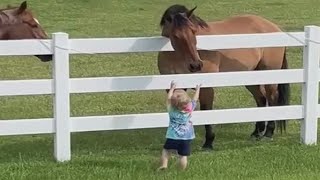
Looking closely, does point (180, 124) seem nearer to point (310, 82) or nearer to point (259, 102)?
point (310, 82)

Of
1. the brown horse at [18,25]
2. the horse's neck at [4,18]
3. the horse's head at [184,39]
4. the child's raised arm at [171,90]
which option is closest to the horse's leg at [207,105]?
the horse's head at [184,39]

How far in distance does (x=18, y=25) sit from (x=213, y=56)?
8.26ft

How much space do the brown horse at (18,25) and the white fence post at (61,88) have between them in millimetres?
1267

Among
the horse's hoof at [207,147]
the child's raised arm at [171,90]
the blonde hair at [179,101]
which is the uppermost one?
the child's raised arm at [171,90]

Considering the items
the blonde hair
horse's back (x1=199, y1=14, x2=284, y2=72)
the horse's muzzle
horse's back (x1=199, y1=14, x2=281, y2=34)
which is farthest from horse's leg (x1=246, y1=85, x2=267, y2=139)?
the blonde hair

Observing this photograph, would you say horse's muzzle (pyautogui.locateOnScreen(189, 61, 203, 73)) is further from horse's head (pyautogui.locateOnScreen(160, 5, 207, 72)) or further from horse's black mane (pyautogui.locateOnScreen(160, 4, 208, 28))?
horse's black mane (pyautogui.locateOnScreen(160, 4, 208, 28))

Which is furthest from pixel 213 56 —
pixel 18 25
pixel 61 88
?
pixel 18 25

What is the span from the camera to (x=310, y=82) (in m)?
9.38

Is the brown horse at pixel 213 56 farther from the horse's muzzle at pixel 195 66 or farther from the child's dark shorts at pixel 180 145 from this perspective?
the child's dark shorts at pixel 180 145

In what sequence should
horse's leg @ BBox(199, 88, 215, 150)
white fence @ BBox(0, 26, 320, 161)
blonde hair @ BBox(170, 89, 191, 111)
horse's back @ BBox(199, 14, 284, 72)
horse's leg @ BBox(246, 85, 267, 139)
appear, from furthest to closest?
horse's leg @ BBox(246, 85, 267, 139)
horse's back @ BBox(199, 14, 284, 72)
horse's leg @ BBox(199, 88, 215, 150)
white fence @ BBox(0, 26, 320, 161)
blonde hair @ BBox(170, 89, 191, 111)

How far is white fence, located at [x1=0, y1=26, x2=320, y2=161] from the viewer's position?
8.34 meters

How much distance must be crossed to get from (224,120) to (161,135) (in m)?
1.76

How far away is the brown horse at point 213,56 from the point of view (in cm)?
877

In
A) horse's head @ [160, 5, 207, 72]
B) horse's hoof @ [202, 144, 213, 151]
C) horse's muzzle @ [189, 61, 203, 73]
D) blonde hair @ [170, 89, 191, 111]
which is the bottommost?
horse's hoof @ [202, 144, 213, 151]
